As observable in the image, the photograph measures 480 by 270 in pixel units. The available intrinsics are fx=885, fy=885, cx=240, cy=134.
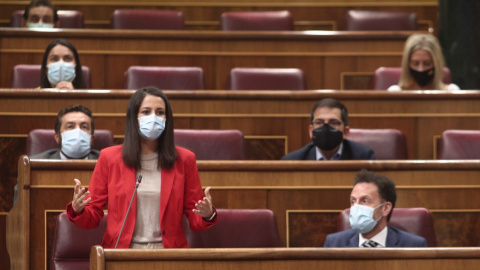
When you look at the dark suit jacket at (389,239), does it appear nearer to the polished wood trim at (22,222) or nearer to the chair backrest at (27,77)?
the polished wood trim at (22,222)

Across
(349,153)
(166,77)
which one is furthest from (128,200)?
(166,77)

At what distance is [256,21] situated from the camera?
2686 mm

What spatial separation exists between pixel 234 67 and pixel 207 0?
0.57 meters

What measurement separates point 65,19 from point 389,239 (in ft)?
5.13

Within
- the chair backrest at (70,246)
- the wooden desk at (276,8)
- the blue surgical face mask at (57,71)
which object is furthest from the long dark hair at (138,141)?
the wooden desk at (276,8)

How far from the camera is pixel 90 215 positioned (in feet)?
4.19

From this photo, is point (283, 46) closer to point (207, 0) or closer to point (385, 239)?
point (207, 0)

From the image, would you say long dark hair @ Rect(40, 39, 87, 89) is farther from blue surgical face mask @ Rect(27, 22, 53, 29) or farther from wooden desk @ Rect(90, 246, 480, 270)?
wooden desk @ Rect(90, 246, 480, 270)

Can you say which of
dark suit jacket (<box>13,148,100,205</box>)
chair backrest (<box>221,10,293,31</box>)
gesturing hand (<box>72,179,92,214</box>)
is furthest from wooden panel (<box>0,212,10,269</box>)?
chair backrest (<box>221,10,293,31</box>)

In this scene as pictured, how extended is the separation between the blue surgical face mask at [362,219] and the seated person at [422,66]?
0.74 m

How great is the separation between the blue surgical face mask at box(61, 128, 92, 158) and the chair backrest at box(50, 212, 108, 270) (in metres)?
0.25

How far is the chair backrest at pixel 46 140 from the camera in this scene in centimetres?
174

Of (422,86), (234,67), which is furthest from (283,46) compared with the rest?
(422,86)

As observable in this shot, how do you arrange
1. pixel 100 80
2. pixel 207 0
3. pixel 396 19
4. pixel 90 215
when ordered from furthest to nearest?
pixel 207 0
pixel 396 19
pixel 100 80
pixel 90 215
